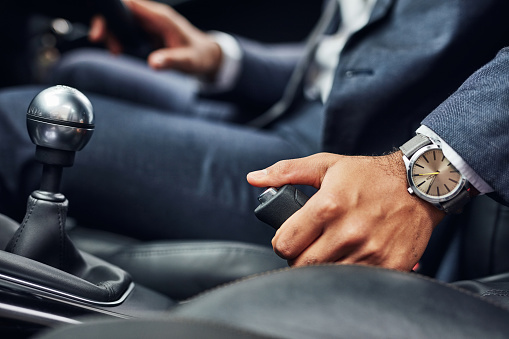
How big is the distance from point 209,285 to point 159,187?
18 centimetres

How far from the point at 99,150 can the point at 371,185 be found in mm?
428

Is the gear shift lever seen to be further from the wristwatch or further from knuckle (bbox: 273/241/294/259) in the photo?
the wristwatch

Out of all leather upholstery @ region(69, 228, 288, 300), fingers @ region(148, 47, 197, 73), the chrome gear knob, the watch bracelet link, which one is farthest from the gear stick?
fingers @ region(148, 47, 197, 73)

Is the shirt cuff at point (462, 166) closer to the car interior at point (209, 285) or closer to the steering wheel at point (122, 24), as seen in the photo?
the car interior at point (209, 285)

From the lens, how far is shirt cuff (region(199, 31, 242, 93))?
1065 millimetres

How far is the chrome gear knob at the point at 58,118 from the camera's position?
43 centimetres

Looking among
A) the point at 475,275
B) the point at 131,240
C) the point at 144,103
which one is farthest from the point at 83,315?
the point at 144,103

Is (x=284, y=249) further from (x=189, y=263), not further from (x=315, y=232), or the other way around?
(x=189, y=263)

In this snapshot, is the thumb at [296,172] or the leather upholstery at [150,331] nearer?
the leather upholstery at [150,331]

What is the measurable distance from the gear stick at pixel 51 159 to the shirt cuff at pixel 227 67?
64 cm

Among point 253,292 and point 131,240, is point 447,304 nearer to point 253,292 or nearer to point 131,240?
point 253,292

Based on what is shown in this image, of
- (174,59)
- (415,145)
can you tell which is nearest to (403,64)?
(415,145)

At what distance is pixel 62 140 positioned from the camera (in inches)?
17.4

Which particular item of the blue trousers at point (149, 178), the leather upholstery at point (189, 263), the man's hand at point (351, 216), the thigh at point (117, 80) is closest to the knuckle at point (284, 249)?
the man's hand at point (351, 216)
